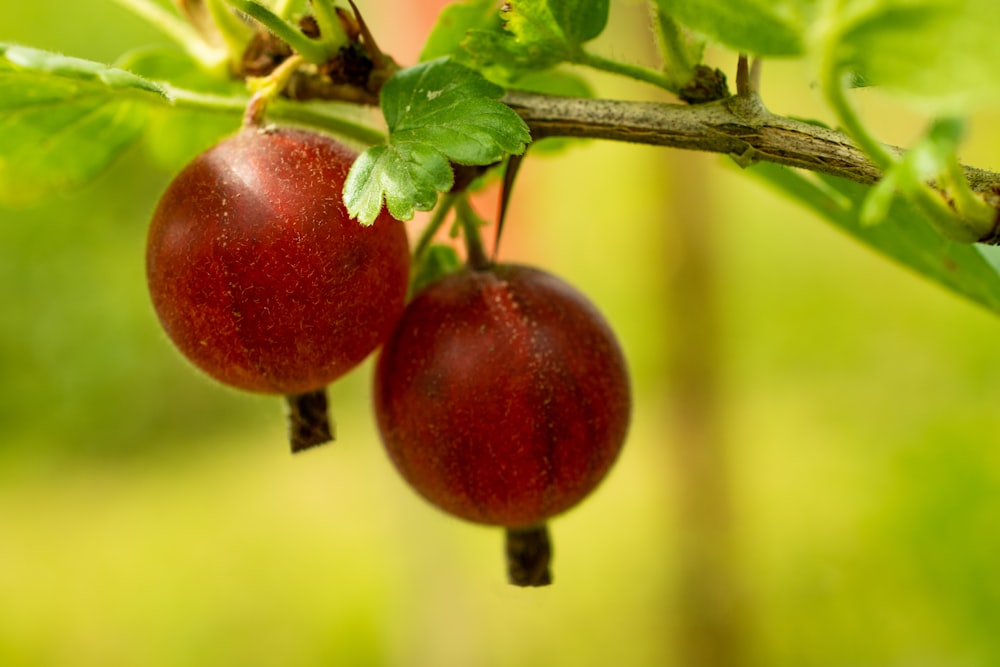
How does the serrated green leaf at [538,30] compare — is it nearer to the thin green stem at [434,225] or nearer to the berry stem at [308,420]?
the thin green stem at [434,225]

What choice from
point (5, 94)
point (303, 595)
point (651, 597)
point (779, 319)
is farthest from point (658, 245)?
point (779, 319)

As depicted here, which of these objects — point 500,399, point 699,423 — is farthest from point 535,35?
point 699,423

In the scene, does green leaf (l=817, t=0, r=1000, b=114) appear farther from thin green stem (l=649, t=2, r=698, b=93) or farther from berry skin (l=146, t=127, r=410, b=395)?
berry skin (l=146, t=127, r=410, b=395)

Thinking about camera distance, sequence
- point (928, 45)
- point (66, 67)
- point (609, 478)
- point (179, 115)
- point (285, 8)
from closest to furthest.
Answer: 1. point (928, 45)
2. point (66, 67)
3. point (285, 8)
4. point (179, 115)
5. point (609, 478)

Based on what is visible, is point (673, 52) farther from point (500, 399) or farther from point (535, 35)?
point (500, 399)

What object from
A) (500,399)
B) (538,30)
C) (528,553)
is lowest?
(528,553)

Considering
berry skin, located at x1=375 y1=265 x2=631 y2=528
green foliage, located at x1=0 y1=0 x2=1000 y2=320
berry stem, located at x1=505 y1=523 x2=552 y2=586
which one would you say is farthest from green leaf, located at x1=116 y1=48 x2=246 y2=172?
berry stem, located at x1=505 y1=523 x2=552 y2=586

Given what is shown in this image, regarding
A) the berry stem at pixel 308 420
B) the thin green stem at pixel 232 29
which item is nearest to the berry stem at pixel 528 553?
the berry stem at pixel 308 420
